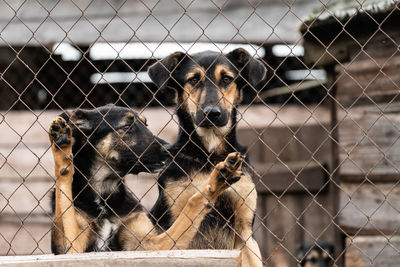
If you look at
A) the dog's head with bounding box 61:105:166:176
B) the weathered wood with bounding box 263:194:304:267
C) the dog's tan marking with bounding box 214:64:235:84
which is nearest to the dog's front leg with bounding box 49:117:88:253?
the dog's head with bounding box 61:105:166:176

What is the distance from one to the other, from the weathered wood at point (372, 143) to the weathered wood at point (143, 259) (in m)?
2.31

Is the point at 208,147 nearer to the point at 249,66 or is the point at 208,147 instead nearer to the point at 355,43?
the point at 249,66

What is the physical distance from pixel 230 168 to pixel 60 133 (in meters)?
1.04

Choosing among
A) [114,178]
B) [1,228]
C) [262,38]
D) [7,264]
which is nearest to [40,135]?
[1,228]

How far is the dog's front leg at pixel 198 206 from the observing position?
153 inches

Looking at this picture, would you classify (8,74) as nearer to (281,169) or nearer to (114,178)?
(281,169)

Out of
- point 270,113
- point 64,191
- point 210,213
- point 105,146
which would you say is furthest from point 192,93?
point 270,113

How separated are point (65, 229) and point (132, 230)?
0.49 m

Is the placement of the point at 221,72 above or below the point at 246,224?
above

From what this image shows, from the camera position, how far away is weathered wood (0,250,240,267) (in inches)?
137

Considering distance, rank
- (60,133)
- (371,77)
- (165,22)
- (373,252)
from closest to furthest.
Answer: (60,133) → (373,252) → (371,77) → (165,22)

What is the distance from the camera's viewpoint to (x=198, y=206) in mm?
4078

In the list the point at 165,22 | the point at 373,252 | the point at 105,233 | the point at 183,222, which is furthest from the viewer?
the point at 165,22

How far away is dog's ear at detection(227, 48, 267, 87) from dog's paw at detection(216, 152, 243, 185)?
1195 mm
